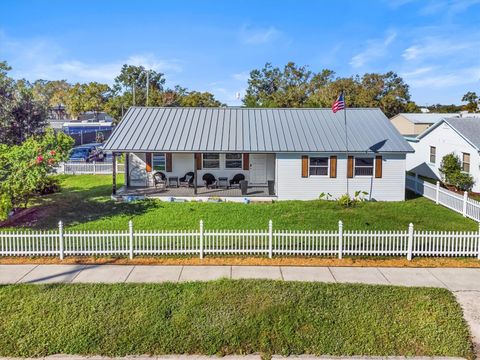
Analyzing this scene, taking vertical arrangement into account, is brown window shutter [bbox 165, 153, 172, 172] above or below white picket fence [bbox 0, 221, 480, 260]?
above

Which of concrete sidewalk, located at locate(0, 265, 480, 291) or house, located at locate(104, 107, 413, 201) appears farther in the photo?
house, located at locate(104, 107, 413, 201)

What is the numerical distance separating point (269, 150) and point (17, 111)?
13731 mm

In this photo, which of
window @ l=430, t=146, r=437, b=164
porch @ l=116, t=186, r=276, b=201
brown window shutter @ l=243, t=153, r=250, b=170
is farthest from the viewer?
window @ l=430, t=146, r=437, b=164

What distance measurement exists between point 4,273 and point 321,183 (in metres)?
14.9

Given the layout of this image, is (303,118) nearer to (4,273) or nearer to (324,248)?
(324,248)

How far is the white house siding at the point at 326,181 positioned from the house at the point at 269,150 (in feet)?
0.17

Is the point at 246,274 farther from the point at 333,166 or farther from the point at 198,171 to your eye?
the point at 198,171

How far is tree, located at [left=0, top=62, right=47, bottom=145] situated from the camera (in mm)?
21172

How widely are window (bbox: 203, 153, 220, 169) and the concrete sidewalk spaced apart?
12.8 m

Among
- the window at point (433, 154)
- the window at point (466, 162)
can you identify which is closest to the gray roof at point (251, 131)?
the window at point (466, 162)

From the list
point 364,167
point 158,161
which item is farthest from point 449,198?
point 158,161

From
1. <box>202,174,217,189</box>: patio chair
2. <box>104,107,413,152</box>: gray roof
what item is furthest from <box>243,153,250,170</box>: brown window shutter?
<box>202,174,217,189</box>: patio chair

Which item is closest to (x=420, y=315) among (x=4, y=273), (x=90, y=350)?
(x=90, y=350)

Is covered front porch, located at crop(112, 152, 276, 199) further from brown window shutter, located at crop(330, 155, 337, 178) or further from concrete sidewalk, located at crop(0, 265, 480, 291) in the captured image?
concrete sidewalk, located at crop(0, 265, 480, 291)
